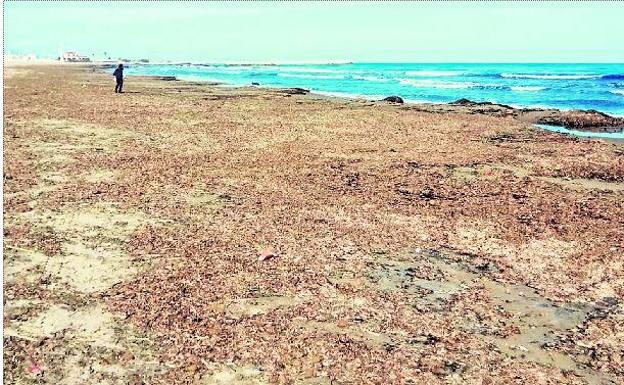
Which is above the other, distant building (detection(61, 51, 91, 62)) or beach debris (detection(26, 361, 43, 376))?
distant building (detection(61, 51, 91, 62))

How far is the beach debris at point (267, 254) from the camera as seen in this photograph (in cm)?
794

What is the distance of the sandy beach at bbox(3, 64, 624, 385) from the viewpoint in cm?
541

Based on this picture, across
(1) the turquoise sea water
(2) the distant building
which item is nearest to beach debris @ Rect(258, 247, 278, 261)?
(1) the turquoise sea water

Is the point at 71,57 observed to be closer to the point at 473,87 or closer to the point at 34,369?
the point at 473,87

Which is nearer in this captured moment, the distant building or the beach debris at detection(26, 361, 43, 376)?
the beach debris at detection(26, 361, 43, 376)

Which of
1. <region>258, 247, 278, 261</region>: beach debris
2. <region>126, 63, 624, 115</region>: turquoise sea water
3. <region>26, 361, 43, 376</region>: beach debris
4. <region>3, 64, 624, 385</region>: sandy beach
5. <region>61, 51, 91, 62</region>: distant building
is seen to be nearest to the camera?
<region>26, 361, 43, 376</region>: beach debris

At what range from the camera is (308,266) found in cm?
773

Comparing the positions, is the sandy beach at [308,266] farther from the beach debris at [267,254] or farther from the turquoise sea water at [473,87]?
the turquoise sea water at [473,87]

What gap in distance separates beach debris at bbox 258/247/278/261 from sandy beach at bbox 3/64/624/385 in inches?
2.3

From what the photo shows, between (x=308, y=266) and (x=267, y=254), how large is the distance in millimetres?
697

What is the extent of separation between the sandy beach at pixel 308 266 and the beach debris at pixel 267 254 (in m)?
0.06

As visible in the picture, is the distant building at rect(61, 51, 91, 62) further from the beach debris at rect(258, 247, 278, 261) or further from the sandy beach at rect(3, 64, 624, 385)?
the beach debris at rect(258, 247, 278, 261)

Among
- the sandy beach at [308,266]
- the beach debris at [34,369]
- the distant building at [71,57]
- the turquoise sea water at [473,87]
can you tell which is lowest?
the beach debris at [34,369]

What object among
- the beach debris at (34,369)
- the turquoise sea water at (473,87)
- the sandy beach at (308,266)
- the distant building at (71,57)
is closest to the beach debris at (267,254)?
the sandy beach at (308,266)
